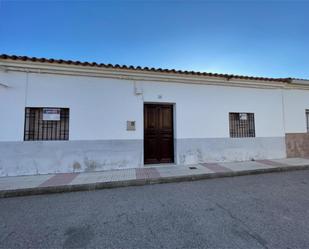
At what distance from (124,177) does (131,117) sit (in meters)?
2.09

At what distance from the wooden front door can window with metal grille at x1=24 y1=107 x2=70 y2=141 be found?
2.74 m

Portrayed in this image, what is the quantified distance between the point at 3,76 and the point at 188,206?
6.34 meters

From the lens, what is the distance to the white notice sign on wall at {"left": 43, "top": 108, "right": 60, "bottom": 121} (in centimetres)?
551

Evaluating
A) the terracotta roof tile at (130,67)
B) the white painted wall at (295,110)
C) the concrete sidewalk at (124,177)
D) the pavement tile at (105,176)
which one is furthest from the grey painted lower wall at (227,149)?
the terracotta roof tile at (130,67)

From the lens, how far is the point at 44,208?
338 centimetres

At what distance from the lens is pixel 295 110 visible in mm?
7855

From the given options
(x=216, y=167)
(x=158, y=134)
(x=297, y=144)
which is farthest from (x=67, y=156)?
(x=297, y=144)

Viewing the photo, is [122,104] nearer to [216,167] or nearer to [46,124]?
[46,124]

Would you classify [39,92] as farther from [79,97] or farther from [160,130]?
[160,130]

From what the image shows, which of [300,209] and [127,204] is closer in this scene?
[300,209]

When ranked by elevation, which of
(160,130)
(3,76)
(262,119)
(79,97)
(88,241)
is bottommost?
(88,241)

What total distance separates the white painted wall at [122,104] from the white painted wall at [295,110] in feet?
0.24

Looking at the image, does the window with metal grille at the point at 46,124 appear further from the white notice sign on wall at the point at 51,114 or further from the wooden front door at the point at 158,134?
the wooden front door at the point at 158,134

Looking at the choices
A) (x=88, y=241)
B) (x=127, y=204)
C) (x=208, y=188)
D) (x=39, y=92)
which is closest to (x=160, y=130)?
(x=208, y=188)
